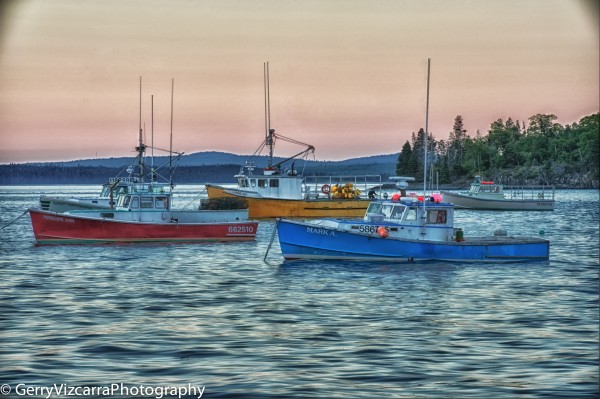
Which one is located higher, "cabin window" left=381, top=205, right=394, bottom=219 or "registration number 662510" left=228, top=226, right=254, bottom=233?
"cabin window" left=381, top=205, right=394, bottom=219

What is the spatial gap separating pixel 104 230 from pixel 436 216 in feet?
59.9

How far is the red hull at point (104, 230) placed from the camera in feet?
152

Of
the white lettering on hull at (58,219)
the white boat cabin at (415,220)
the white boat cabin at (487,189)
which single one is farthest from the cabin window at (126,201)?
the white boat cabin at (487,189)

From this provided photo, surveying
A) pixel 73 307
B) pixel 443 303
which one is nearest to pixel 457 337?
pixel 443 303

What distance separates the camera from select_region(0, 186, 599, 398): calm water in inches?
659

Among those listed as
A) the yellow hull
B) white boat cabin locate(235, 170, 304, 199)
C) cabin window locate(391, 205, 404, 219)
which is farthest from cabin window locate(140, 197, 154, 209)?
white boat cabin locate(235, 170, 304, 199)

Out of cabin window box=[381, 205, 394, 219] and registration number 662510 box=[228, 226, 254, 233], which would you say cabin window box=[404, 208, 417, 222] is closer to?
cabin window box=[381, 205, 394, 219]

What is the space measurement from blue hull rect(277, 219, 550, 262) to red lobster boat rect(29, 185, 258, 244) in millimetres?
11805

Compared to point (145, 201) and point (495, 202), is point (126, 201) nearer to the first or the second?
point (145, 201)

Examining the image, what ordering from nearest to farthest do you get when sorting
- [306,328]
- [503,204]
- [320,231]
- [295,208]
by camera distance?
1. [306,328]
2. [320,231]
3. [295,208]
4. [503,204]

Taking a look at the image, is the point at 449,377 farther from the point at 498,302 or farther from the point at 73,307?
the point at 73,307

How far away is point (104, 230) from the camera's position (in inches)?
1832

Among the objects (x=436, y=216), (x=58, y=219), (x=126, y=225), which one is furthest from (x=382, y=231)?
(x=58, y=219)

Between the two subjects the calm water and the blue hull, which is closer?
the calm water
